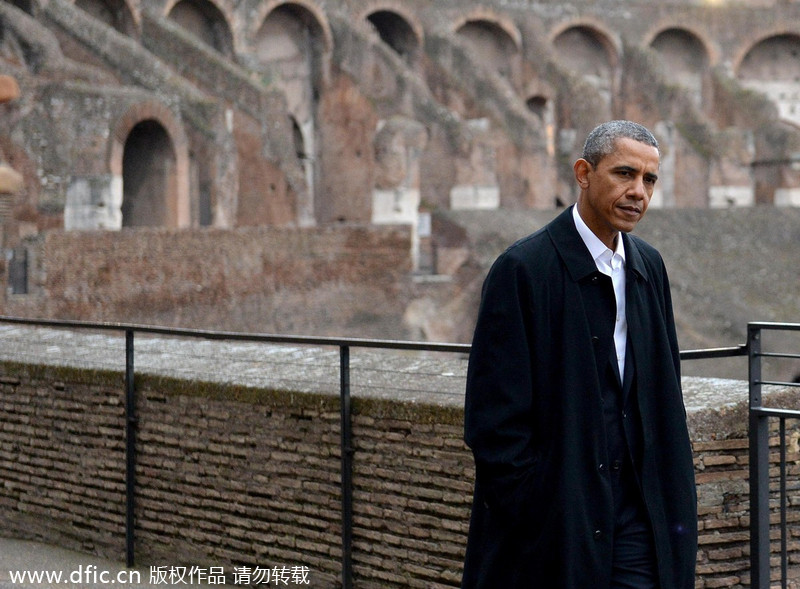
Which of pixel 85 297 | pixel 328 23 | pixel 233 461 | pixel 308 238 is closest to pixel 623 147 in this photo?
pixel 233 461

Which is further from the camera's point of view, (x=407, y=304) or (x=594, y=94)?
(x=594, y=94)

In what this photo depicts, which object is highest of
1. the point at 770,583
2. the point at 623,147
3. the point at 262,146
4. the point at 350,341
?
the point at 262,146

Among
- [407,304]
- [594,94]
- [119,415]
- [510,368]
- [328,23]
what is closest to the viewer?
[510,368]

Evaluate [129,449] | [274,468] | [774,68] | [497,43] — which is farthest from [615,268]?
[774,68]

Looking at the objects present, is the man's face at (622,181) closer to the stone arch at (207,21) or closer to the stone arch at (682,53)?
the stone arch at (207,21)

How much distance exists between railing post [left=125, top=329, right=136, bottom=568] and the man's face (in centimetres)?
286

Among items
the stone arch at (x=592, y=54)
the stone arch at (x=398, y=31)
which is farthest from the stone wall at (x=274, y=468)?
the stone arch at (x=592, y=54)

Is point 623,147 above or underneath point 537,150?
underneath

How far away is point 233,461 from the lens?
475cm

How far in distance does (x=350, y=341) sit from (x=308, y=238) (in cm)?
1258

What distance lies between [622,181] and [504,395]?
1.77ft

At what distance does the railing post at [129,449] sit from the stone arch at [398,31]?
70.7 ft

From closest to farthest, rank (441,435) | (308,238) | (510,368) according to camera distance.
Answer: (510,368) < (441,435) < (308,238)

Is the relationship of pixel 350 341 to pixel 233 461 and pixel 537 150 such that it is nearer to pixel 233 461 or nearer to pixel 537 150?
pixel 233 461
